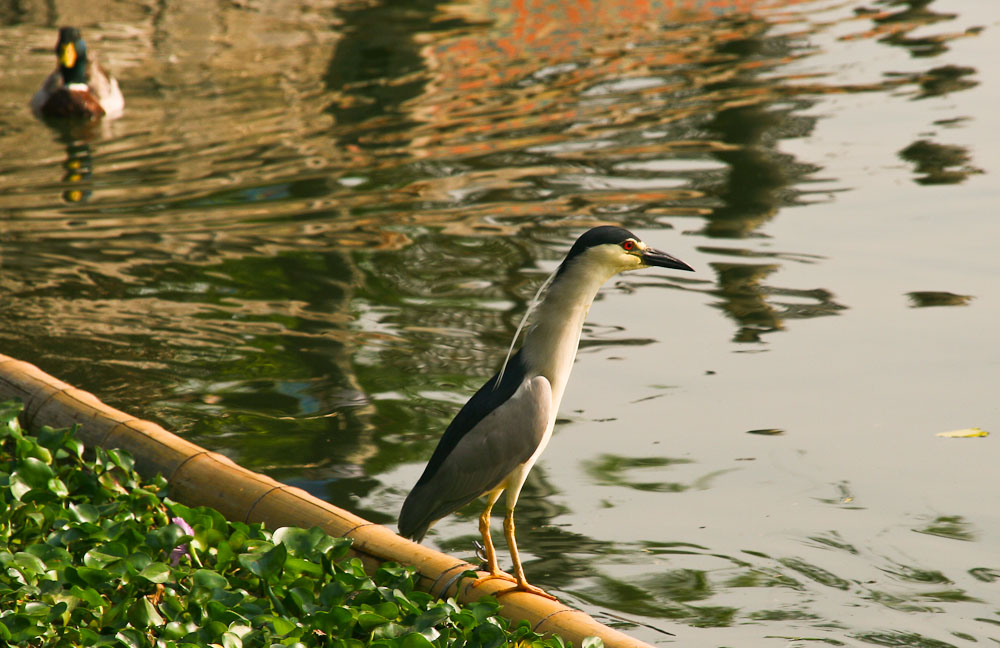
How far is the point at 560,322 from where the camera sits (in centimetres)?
373

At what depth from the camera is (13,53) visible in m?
13.3

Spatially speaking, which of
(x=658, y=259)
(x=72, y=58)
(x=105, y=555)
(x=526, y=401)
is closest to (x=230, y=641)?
(x=105, y=555)

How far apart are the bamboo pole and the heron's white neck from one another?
61 cm

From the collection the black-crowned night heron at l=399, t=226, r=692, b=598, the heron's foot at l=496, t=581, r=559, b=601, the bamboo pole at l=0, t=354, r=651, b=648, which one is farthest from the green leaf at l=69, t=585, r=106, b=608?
the heron's foot at l=496, t=581, r=559, b=601

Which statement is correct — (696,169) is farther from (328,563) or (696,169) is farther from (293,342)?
(328,563)

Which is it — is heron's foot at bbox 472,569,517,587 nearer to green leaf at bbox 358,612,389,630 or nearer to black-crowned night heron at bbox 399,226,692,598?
black-crowned night heron at bbox 399,226,692,598

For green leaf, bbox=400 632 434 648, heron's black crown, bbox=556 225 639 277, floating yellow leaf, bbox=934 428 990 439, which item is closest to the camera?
green leaf, bbox=400 632 434 648

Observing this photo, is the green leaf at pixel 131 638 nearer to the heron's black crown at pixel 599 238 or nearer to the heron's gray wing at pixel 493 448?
the heron's gray wing at pixel 493 448

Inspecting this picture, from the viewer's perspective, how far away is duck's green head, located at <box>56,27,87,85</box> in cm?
1083

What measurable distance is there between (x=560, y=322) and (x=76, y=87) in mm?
8326

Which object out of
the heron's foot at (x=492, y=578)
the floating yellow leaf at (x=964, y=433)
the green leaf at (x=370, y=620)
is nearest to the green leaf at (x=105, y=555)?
the green leaf at (x=370, y=620)

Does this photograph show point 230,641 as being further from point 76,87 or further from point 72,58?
point 72,58

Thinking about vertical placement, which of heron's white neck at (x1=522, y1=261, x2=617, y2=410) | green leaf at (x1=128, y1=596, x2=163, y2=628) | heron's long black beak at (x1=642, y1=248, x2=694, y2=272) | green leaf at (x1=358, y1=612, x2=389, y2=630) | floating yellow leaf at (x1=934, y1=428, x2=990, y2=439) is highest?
heron's long black beak at (x1=642, y1=248, x2=694, y2=272)

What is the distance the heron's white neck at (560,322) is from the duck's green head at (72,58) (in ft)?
27.2
